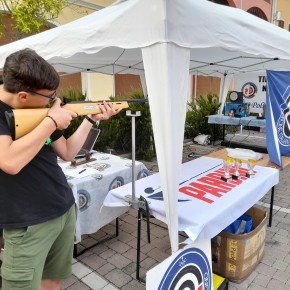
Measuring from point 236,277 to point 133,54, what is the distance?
2755 mm

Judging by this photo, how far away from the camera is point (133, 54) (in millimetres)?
3547

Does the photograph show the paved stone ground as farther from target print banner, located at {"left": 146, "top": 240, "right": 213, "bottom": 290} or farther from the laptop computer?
the laptop computer

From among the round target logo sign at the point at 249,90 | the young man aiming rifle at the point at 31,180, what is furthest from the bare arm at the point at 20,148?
the round target logo sign at the point at 249,90

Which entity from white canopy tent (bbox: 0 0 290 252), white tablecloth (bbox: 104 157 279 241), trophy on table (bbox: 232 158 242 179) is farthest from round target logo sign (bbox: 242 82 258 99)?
white canopy tent (bbox: 0 0 290 252)

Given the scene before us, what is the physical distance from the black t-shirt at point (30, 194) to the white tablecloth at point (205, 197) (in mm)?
918

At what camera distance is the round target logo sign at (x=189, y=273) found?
1625 mm

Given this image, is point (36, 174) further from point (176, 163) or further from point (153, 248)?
point (153, 248)

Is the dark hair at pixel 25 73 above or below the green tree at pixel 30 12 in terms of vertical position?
below

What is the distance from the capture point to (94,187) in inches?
98.2

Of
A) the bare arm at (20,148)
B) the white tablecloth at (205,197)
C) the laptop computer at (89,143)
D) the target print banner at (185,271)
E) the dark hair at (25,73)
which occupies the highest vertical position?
the dark hair at (25,73)

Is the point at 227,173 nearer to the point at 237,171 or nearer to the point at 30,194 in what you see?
the point at 237,171

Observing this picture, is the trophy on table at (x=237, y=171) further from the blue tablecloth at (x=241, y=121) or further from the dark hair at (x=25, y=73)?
the blue tablecloth at (x=241, y=121)

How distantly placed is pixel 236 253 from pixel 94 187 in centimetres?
132

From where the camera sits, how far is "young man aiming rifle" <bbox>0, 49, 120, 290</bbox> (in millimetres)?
1063
